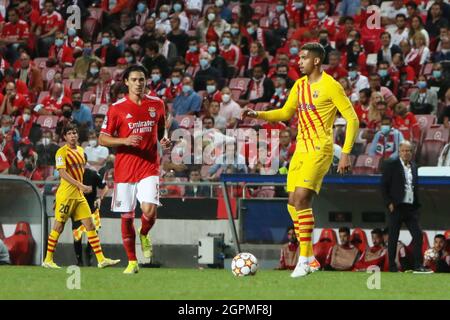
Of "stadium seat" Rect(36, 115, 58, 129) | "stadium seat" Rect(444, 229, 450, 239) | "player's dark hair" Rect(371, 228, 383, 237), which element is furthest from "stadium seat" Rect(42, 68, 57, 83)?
"stadium seat" Rect(444, 229, 450, 239)

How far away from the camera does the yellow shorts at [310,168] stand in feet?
40.5

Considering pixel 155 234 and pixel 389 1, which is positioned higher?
pixel 389 1

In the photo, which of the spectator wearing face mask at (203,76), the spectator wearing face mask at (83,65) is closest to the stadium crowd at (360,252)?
the spectator wearing face mask at (203,76)

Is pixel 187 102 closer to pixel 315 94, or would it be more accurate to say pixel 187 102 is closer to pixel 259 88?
pixel 259 88

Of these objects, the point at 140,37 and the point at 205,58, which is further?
the point at 140,37

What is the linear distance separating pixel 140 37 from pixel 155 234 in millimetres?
8728

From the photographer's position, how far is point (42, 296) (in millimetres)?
10188

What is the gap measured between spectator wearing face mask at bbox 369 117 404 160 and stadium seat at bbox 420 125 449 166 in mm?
416

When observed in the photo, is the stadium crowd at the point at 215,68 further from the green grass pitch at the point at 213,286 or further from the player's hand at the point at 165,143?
the green grass pitch at the point at 213,286

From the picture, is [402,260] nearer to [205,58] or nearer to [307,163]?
[307,163]

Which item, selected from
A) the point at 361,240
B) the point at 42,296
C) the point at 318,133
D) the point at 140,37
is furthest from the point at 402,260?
the point at 140,37

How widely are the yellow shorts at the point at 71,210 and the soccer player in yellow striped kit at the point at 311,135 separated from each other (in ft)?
14.7

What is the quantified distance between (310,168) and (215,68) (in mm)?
12270

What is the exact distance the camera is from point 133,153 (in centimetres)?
1301
